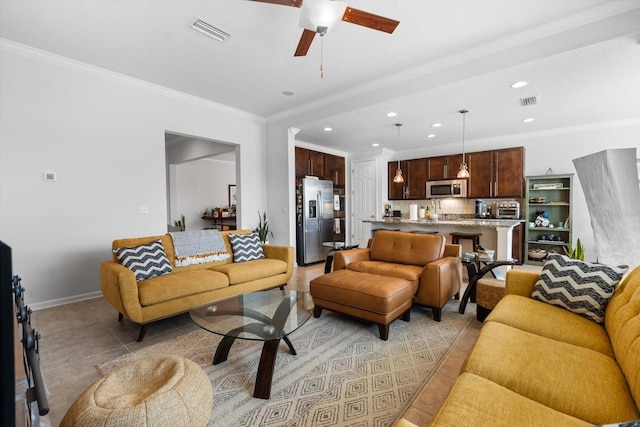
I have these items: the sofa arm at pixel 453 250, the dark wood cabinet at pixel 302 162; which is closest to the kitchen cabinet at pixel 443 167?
the dark wood cabinet at pixel 302 162

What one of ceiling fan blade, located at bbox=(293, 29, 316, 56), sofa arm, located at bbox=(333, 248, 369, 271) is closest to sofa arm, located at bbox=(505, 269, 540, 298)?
sofa arm, located at bbox=(333, 248, 369, 271)

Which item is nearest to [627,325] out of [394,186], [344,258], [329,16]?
[344,258]

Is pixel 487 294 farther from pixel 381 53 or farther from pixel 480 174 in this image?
pixel 480 174

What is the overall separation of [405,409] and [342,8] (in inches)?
103

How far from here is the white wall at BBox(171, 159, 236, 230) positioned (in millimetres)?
7660

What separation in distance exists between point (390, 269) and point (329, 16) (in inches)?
93.5

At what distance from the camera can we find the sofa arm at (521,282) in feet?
7.51

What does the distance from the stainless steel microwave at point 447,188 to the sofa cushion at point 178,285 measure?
531 cm

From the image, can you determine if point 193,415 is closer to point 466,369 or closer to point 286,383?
point 286,383

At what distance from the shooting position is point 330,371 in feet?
6.73

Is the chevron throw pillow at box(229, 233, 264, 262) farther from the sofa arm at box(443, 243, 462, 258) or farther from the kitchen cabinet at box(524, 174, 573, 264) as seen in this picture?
the kitchen cabinet at box(524, 174, 573, 264)

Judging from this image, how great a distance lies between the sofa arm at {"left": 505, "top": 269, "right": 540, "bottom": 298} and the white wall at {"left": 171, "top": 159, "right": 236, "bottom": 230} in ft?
24.2

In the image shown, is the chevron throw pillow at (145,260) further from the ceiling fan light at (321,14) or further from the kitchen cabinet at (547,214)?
the kitchen cabinet at (547,214)

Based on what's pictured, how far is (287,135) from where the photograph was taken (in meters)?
5.10
